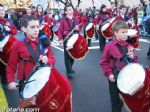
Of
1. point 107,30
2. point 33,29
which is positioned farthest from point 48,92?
point 107,30

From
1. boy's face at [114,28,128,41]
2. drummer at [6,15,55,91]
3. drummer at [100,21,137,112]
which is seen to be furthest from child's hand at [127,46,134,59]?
drummer at [6,15,55,91]

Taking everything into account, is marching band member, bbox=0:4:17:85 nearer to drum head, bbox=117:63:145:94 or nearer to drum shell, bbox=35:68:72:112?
drum head, bbox=117:63:145:94

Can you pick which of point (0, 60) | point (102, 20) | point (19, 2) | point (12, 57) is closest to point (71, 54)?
point (0, 60)

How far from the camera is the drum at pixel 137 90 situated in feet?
12.0

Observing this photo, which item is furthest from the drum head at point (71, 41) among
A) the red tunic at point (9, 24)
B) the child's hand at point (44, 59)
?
the child's hand at point (44, 59)

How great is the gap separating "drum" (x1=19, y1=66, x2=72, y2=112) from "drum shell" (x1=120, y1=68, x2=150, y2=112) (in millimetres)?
675

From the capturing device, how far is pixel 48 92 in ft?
10.9

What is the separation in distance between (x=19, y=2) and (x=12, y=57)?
4194 cm

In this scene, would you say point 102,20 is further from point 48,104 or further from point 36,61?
point 48,104

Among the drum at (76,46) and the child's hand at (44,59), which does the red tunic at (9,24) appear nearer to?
the drum at (76,46)

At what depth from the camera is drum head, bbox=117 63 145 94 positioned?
3712 millimetres

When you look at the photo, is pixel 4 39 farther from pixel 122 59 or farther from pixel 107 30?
pixel 107 30

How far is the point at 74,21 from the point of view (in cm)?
777

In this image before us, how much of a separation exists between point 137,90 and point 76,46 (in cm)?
351
